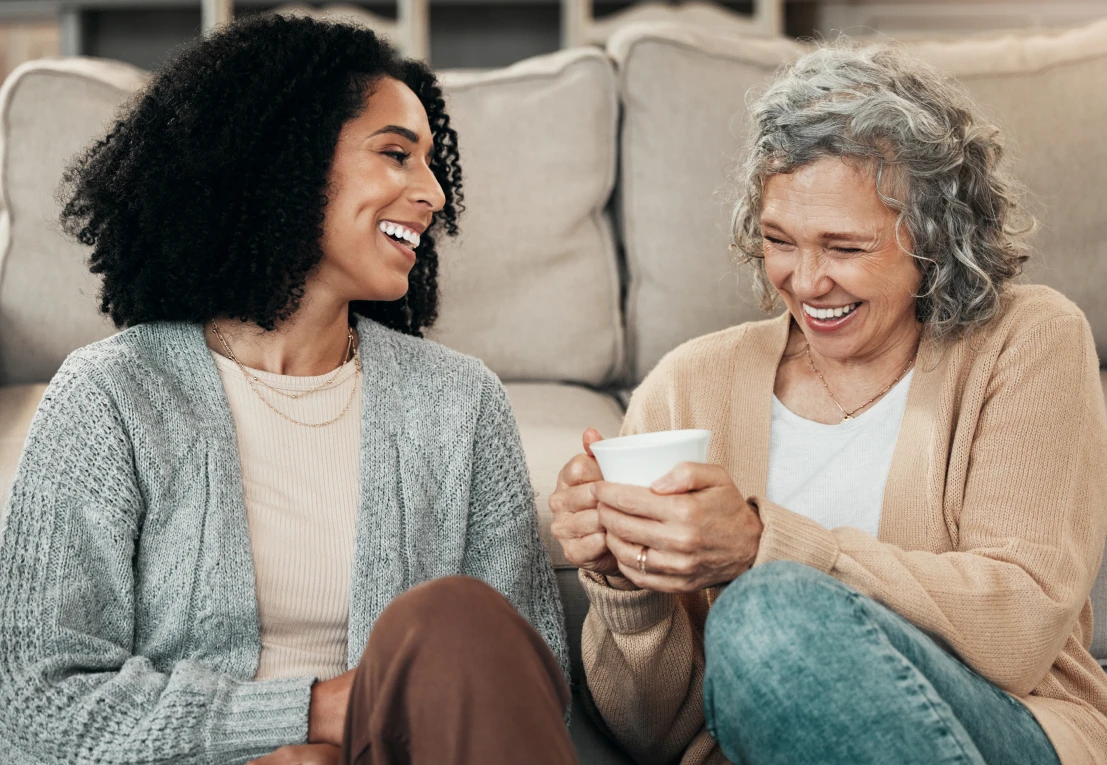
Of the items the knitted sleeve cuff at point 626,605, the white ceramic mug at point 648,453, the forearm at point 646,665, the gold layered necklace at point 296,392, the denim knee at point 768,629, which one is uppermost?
the white ceramic mug at point 648,453

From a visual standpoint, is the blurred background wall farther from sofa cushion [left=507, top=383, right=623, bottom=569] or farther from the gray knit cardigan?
the gray knit cardigan

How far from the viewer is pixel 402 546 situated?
127 centimetres

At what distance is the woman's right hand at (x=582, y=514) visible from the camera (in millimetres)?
1136

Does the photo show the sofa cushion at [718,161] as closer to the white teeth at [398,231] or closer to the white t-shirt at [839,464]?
the white t-shirt at [839,464]

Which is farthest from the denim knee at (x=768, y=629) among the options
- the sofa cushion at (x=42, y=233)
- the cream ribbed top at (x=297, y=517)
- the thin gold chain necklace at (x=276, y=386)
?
the sofa cushion at (x=42, y=233)

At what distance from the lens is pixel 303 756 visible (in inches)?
42.8

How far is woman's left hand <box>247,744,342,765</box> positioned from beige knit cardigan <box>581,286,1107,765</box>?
31 cm

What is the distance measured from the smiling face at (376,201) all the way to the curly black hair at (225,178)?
2 cm

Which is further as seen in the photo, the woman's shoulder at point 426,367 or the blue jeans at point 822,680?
the woman's shoulder at point 426,367

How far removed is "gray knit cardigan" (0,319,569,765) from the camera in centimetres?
108

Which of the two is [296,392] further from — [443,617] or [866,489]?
[866,489]

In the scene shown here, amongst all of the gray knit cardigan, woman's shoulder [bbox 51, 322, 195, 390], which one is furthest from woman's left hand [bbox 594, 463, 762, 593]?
woman's shoulder [bbox 51, 322, 195, 390]

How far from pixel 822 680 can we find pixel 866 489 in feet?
1.30

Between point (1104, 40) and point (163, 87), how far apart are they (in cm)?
166
